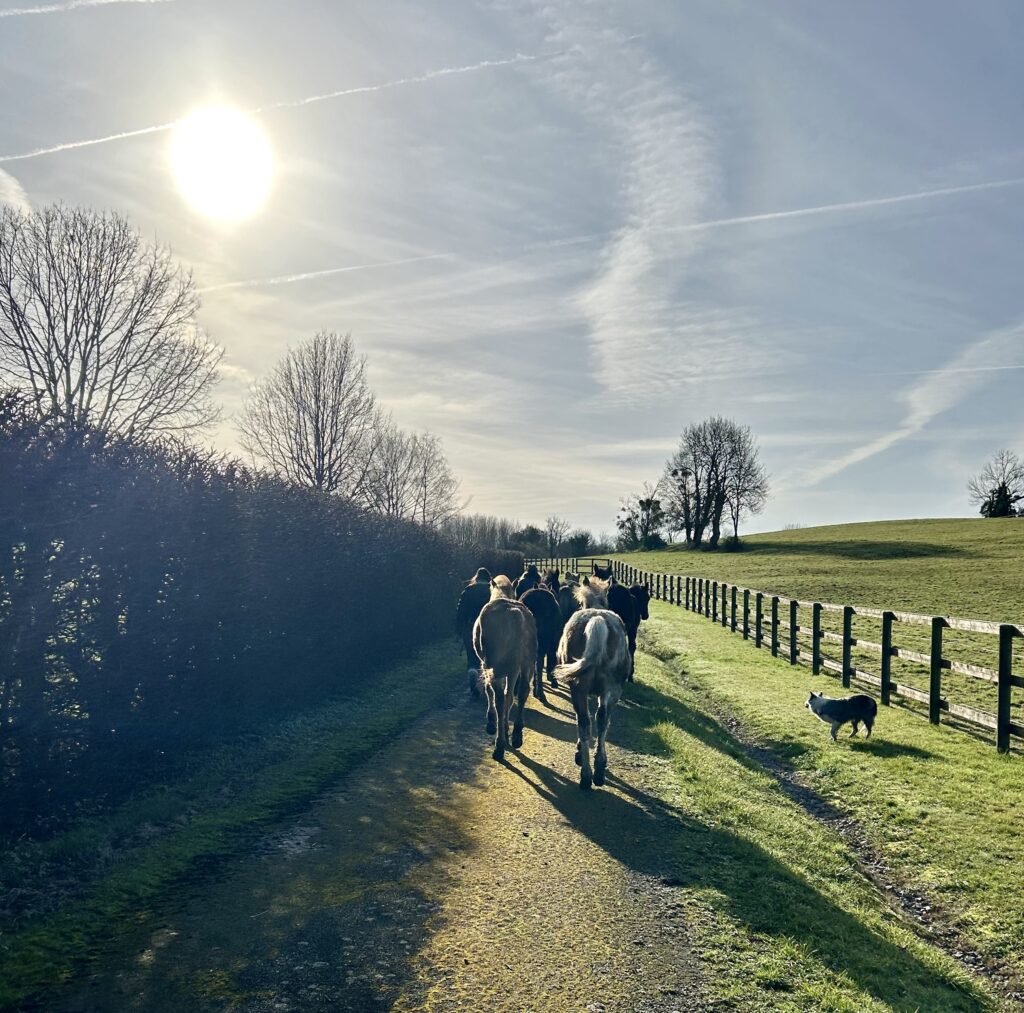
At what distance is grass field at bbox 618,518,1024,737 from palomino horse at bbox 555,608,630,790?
728 cm

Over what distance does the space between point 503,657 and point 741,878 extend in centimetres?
410

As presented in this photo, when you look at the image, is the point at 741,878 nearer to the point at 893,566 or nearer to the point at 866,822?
the point at 866,822

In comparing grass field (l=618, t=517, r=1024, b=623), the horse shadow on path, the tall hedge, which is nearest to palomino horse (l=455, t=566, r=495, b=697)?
the tall hedge

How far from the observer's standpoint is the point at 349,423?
3250 centimetres

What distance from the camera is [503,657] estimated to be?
9586mm

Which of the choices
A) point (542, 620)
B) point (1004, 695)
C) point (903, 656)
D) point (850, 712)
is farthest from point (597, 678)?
point (903, 656)

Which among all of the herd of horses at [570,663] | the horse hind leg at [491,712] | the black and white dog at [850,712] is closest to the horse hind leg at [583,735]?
the herd of horses at [570,663]

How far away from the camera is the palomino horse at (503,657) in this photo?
9.61 metres

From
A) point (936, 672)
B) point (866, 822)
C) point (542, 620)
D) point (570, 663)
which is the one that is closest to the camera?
point (866, 822)

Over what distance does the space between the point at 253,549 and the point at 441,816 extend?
5109mm

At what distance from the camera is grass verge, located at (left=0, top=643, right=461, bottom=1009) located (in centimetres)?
466

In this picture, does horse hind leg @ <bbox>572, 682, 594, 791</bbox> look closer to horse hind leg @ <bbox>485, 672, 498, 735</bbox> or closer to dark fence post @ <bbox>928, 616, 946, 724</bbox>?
horse hind leg @ <bbox>485, 672, 498, 735</bbox>

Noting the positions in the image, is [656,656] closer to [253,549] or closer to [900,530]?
[253,549]

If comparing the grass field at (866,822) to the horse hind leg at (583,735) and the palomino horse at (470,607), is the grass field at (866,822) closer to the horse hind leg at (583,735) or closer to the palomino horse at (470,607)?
the horse hind leg at (583,735)
